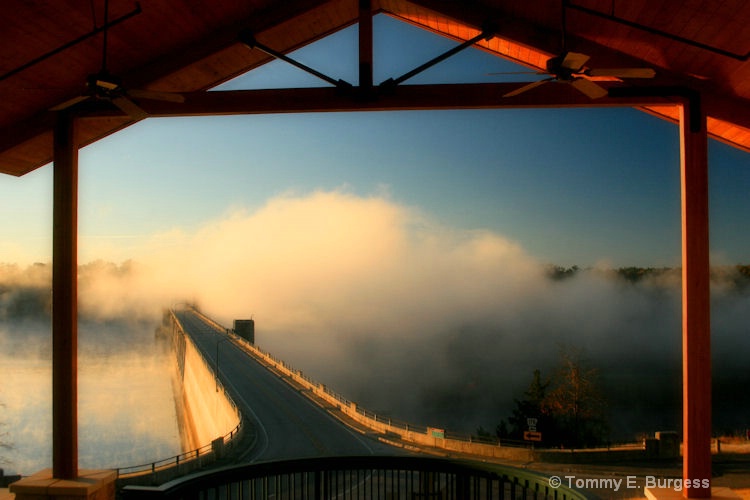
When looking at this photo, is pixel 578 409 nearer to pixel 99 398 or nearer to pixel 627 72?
pixel 627 72

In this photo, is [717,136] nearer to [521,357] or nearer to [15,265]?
[521,357]

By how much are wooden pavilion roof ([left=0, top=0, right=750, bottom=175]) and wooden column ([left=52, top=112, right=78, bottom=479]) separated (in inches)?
18.6

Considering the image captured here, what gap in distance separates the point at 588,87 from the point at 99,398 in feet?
167

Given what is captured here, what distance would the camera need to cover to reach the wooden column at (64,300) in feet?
17.9

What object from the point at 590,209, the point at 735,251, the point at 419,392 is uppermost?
the point at 590,209

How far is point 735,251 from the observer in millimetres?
20312

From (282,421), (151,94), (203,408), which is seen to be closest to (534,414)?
(282,421)

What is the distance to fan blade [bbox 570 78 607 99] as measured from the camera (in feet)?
15.2

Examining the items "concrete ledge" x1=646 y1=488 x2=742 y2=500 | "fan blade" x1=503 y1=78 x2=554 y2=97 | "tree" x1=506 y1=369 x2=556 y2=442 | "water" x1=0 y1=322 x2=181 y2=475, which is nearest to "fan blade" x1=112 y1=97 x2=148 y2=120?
"fan blade" x1=503 y1=78 x2=554 y2=97

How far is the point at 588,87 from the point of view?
4727mm

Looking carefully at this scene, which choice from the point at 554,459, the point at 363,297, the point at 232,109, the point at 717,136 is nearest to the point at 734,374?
the point at 554,459

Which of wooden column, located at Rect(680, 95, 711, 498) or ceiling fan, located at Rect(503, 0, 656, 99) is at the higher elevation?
ceiling fan, located at Rect(503, 0, 656, 99)

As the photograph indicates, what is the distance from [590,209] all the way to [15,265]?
30973 millimetres

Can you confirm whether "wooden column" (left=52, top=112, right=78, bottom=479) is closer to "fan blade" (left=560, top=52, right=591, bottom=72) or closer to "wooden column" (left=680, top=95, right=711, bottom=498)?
"fan blade" (left=560, top=52, right=591, bottom=72)
